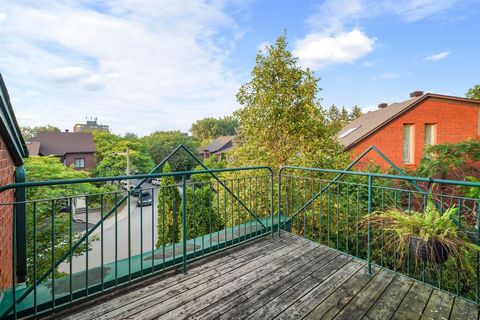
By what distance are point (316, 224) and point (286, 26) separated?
579 cm

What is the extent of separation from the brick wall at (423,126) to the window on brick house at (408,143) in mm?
185

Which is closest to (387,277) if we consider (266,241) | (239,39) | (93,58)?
(266,241)

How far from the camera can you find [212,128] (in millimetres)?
56562

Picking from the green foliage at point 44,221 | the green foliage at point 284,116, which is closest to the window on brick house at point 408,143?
the green foliage at point 284,116

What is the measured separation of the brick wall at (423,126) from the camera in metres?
12.4

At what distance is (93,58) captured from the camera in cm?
1303

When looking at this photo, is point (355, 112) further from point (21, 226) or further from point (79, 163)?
point (21, 226)

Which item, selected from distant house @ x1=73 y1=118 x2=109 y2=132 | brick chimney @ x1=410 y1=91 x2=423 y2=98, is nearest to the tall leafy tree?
brick chimney @ x1=410 y1=91 x2=423 y2=98

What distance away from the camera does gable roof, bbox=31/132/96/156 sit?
2659cm

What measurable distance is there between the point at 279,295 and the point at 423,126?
15.1m

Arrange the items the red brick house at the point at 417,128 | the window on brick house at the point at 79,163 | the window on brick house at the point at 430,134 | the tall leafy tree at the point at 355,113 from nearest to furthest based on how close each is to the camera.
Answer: the red brick house at the point at 417,128 → the window on brick house at the point at 430,134 → the window on brick house at the point at 79,163 → the tall leafy tree at the point at 355,113

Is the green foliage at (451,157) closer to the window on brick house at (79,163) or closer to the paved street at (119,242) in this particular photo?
the paved street at (119,242)

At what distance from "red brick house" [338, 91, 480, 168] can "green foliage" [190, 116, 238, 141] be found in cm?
4470

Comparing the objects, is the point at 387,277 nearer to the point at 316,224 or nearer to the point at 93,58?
the point at 316,224
